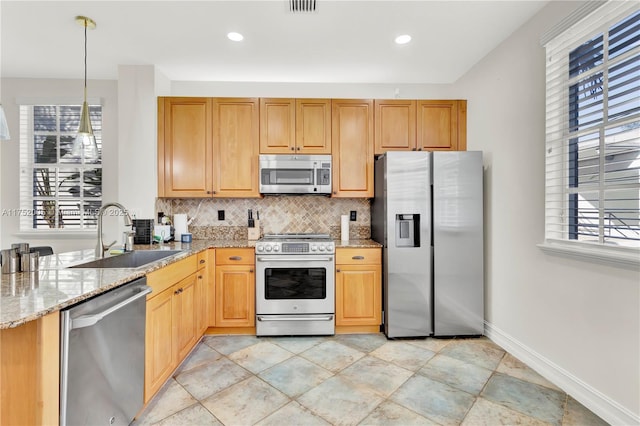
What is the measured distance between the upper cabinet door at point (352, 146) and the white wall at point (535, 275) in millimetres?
1108

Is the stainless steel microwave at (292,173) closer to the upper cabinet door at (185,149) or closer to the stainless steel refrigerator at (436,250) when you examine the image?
the upper cabinet door at (185,149)

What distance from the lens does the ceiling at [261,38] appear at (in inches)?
85.3

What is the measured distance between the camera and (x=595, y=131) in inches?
71.3

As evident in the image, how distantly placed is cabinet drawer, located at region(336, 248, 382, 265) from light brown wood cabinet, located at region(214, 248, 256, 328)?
88 cm

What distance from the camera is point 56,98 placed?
11.0 feet

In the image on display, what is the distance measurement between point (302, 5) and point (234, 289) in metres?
2.50

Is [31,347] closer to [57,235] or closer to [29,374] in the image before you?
[29,374]

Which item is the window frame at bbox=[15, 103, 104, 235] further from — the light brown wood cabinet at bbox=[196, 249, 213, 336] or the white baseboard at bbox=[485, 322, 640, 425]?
the white baseboard at bbox=[485, 322, 640, 425]

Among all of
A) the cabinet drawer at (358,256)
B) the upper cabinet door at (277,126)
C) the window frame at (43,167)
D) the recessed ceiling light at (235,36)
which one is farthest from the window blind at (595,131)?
the window frame at (43,167)

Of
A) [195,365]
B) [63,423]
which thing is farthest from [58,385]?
[195,365]

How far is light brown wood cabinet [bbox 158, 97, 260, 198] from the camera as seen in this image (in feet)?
10.3

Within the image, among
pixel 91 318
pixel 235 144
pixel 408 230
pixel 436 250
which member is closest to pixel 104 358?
pixel 91 318

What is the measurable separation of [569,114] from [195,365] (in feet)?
10.9

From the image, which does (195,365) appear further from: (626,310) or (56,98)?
(56,98)
